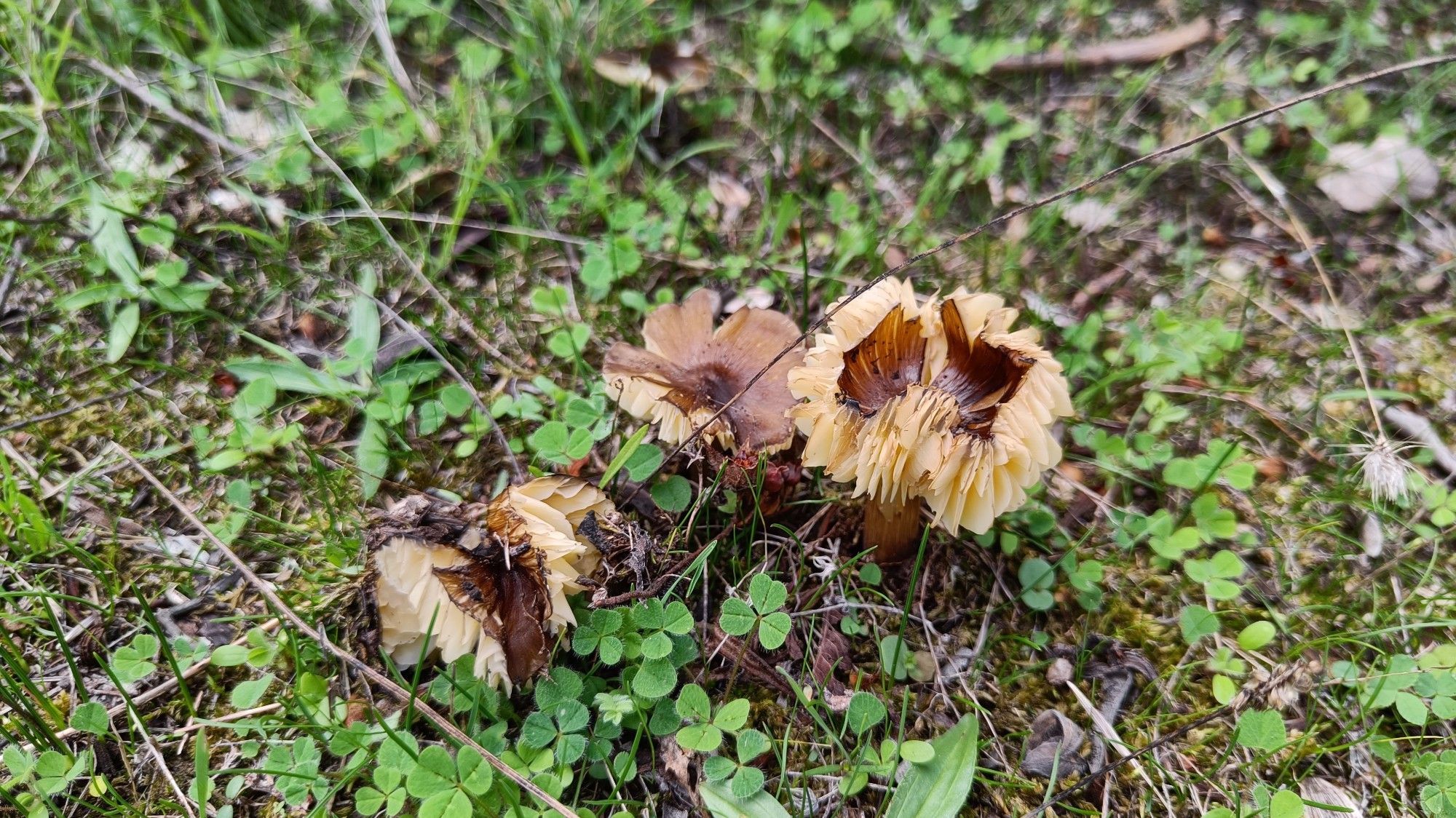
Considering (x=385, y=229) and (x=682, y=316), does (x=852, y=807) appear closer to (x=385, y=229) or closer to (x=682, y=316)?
(x=682, y=316)

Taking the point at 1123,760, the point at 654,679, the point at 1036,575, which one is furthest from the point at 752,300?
the point at 1123,760

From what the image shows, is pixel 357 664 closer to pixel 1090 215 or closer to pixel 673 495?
pixel 673 495

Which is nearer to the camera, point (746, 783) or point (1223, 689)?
point (746, 783)

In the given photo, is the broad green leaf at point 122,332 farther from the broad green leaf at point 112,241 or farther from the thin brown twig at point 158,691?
the thin brown twig at point 158,691

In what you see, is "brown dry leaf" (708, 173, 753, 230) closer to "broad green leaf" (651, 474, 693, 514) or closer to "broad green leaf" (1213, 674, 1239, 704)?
"broad green leaf" (651, 474, 693, 514)

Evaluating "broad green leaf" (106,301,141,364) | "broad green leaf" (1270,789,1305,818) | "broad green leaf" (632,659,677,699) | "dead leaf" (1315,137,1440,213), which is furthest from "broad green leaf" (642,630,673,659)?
"dead leaf" (1315,137,1440,213)

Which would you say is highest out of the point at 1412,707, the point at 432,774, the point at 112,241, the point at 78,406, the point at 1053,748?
the point at 112,241

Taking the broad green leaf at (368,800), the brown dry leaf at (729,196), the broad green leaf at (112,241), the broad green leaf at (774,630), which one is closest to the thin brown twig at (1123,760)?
the broad green leaf at (774,630)
